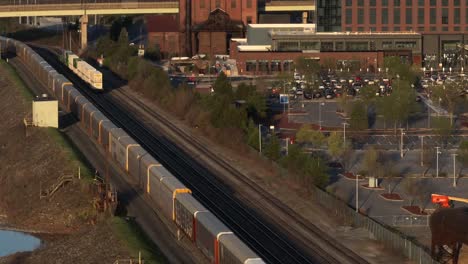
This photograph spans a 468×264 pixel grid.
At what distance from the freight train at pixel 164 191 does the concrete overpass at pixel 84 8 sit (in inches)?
1864

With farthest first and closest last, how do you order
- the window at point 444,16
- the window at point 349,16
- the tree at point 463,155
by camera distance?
the window at point 349,16
the window at point 444,16
the tree at point 463,155

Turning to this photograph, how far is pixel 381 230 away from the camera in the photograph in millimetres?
38094

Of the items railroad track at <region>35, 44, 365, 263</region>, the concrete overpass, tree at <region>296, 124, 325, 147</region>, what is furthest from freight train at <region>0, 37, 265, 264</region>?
the concrete overpass

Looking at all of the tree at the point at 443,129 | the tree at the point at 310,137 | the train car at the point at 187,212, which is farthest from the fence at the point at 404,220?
the tree at the point at 443,129

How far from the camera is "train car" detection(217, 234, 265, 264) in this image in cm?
2844

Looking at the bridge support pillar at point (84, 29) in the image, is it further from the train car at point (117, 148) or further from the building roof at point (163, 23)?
the train car at point (117, 148)

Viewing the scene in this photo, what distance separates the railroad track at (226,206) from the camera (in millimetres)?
35562

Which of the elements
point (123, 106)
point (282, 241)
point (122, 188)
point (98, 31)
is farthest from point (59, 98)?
point (98, 31)

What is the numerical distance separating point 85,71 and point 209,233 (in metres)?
53.0

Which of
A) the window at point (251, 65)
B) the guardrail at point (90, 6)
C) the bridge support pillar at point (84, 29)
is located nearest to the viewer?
the window at point (251, 65)

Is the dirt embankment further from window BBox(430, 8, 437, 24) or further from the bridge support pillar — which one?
window BBox(430, 8, 437, 24)

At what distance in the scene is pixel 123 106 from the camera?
72.1 m

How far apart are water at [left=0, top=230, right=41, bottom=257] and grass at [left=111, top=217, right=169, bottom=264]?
298cm

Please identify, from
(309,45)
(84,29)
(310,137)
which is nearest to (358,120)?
(310,137)
